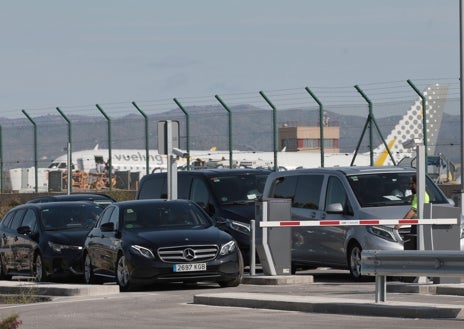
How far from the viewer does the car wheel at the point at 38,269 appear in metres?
26.2

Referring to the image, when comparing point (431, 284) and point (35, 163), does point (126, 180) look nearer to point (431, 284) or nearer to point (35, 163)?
point (35, 163)

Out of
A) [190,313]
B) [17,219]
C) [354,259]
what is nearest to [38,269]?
[17,219]

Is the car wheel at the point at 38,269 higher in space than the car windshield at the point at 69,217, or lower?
lower

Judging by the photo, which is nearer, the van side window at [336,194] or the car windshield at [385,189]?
the car windshield at [385,189]

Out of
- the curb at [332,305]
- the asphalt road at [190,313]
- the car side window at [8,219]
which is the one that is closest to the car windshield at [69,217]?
the car side window at [8,219]

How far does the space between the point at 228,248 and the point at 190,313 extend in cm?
513

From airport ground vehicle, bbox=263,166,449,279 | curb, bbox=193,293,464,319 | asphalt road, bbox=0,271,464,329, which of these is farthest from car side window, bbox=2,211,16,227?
curb, bbox=193,293,464,319

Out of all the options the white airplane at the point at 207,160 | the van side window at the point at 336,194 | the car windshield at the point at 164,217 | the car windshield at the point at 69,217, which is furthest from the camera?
the white airplane at the point at 207,160

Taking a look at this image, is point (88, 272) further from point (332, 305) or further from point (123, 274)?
point (332, 305)

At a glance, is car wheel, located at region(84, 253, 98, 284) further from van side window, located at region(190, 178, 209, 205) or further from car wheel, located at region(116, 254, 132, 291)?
van side window, located at region(190, 178, 209, 205)

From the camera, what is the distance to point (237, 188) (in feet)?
92.8

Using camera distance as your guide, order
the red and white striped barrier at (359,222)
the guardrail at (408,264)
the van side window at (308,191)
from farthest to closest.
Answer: the van side window at (308,191), the red and white striped barrier at (359,222), the guardrail at (408,264)

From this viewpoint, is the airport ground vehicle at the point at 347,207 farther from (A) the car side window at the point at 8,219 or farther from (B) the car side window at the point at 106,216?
(A) the car side window at the point at 8,219

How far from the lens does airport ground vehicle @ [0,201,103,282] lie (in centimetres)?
Result: 2606
